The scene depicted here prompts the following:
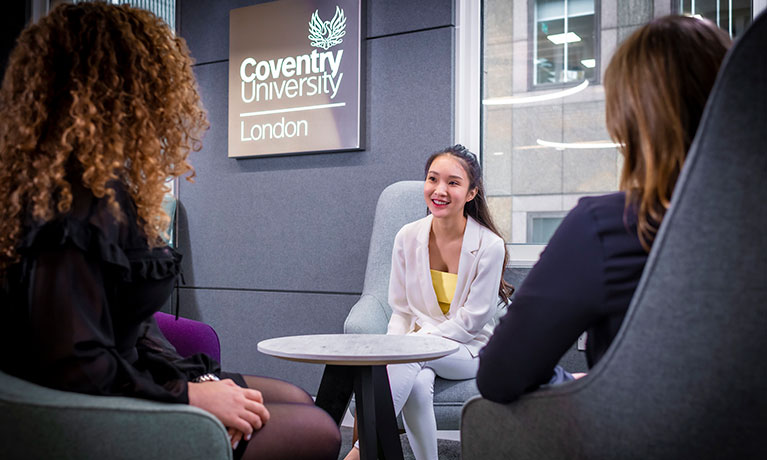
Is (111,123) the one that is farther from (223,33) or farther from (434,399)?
(223,33)

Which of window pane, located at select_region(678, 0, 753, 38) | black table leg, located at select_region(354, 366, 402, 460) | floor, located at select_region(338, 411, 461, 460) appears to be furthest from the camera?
floor, located at select_region(338, 411, 461, 460)

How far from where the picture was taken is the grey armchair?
0.94 metres

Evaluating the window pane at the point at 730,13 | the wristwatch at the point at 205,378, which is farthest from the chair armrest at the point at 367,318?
the window pane at the point at 730,13

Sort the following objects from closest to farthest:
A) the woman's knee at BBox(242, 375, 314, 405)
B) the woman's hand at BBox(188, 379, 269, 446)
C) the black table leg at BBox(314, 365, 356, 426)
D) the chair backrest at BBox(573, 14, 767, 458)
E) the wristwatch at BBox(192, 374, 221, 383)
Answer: the chair backrest at BBox(573, 14, 767, 458) < the woman's hand at BBox(188, 379, 269, 446) < the wristwatch at BBox(192, 374, 221, 383) < the woman's knee at BBox(242, 375, 314, 405) < the black table leg at BBox(314, 365, 356, 426)

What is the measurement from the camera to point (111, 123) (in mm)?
1207

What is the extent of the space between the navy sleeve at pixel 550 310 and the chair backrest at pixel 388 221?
2.01 m

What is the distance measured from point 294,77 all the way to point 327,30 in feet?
1.11

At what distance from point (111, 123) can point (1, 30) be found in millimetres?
3374

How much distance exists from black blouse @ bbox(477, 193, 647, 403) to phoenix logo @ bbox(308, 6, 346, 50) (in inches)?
113

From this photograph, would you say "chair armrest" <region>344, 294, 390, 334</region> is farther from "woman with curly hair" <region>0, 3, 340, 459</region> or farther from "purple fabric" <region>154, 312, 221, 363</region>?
"woman with curly hair" <region>0, 3, 340, 459</region>

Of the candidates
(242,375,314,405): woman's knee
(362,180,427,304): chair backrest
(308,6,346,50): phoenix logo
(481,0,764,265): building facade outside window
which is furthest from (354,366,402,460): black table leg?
(308,6,346,50): phoenix logo

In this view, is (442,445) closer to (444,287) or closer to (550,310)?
(444,287)

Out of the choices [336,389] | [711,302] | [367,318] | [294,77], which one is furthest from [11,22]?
[711,302]

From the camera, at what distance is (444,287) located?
286 cm
